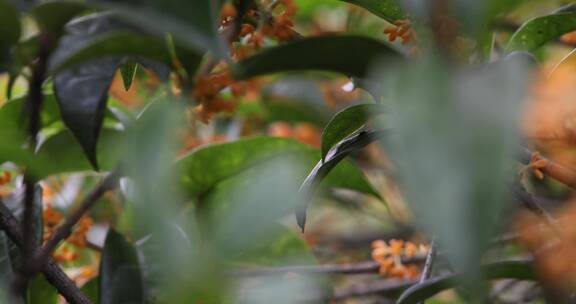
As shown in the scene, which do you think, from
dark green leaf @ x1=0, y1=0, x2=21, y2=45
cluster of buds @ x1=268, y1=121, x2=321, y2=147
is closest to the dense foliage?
dark green leaf @ x1=0, y1=0, x2=21, y2=45

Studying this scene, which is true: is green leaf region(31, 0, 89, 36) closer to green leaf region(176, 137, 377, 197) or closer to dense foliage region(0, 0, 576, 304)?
dense foliage region(0, 0, 576, 304)

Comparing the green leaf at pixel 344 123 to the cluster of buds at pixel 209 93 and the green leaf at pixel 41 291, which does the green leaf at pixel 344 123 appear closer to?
the cluster of buds at pixel 209 93

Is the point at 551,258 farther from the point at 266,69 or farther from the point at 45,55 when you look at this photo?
the point at 45,55

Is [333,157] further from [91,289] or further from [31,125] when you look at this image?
[91,289]

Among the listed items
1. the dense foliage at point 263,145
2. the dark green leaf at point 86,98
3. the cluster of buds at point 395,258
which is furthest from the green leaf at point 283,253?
the dark green leaf at point 86,98

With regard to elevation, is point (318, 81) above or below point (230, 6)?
below

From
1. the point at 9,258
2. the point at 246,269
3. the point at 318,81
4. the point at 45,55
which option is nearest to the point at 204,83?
the point at 45,55

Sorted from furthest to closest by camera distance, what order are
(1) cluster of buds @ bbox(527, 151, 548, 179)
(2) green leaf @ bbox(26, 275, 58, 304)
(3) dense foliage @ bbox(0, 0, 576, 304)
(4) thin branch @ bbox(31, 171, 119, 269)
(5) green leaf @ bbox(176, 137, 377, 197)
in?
(5) green leaf @ bbox(176, 137, 377, 197)
(2) green leaf @ bbox(26, 275, 58, 304)
(1) cluster of buds @ bbox(527, 151, 548, 179)
(4) thin branch @ bbox(31, 171, 119, 269)
(3) dense foliage @ bbox(0, 0, 576, 304)
